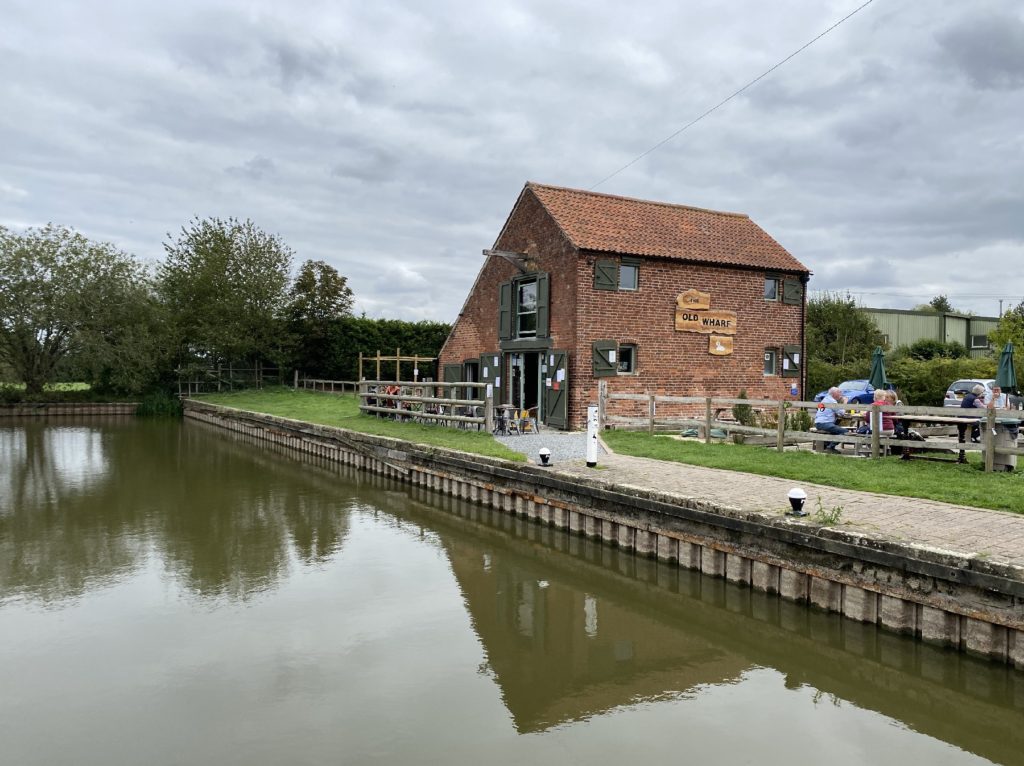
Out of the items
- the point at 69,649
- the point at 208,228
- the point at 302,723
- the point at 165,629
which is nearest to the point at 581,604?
the point at 302,723

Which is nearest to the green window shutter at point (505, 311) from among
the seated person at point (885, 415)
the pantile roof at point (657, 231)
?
the pantile roof at point (657, 231)

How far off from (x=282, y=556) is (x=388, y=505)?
3910 mm

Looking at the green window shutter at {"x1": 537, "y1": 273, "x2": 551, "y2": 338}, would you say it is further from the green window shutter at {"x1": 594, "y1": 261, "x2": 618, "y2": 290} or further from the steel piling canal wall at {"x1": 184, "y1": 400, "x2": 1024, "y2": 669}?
the steel piling canal wall at {"x1": 184, "y1": 400, "x2": 1024, "y2": 669}

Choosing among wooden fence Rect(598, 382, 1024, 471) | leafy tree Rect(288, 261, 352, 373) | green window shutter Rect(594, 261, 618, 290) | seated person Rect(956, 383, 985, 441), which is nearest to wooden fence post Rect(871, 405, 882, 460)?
wooden fence Rect(598, 382, 1024, 471)

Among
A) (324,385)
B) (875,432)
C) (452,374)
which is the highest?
(452,374)

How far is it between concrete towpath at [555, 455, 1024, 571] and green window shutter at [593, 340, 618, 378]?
21.0ft

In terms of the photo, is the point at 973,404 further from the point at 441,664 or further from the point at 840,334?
the point at 840,334

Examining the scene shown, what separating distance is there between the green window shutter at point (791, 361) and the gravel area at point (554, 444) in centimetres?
754

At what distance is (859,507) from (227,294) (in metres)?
36.4

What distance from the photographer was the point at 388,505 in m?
13.9

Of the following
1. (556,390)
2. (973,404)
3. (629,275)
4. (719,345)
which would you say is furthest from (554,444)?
(719,345)

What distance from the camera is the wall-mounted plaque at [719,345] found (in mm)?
19547

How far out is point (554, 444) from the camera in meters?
14.5

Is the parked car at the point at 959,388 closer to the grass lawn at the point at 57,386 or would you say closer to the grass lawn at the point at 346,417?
the grass lawn at the point at 346,417
